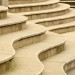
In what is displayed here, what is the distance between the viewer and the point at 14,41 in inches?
205

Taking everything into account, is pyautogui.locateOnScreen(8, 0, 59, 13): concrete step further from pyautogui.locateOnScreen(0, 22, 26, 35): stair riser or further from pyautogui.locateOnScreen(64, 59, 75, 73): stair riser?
pyautogui.locateOnScreen(64, 59, 75, 73): stair riser

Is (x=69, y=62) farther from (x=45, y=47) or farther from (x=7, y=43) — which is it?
(x=7, y=43)

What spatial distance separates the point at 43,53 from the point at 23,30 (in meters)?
0.91

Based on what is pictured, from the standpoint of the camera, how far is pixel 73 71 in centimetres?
597

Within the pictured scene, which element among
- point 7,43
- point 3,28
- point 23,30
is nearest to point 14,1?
point 23,30

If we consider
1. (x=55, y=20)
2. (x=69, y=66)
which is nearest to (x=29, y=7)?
(x=55, y=20)

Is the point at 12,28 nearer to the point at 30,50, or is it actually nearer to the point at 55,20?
the point at 30,50

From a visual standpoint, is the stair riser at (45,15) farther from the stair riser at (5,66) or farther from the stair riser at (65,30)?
the stair riser at (5,66)

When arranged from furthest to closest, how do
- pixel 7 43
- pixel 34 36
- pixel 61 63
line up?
pixel 34 36 < pixel 61 63 < pixel 7 43

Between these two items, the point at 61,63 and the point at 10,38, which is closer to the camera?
the point at 10,38

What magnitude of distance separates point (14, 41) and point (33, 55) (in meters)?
0.46

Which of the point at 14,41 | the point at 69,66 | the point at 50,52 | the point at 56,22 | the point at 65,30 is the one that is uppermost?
the point at 14,41

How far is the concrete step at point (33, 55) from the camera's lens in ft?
13.8

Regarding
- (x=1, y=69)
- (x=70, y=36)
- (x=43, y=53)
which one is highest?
(x=1, y=69)
